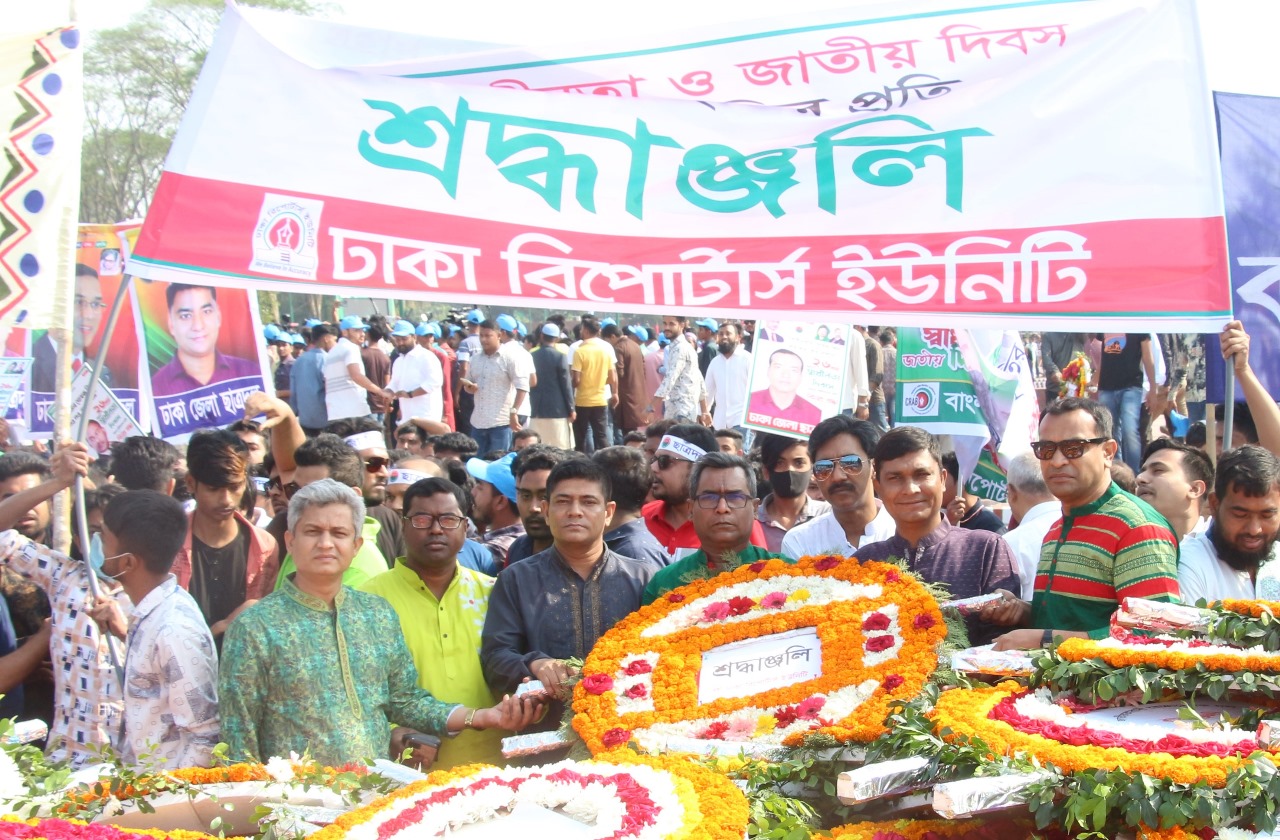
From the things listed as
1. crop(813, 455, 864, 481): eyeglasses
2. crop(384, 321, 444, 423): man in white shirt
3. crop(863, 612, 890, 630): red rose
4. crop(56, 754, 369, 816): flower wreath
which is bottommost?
crop(56, 754, 369, 816): flower wreath

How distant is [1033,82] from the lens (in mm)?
5066

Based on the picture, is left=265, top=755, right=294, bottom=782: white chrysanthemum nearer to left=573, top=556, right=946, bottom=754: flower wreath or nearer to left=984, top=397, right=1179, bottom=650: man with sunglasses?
left=573, top=556, right=946, bottom=754: flower wreath

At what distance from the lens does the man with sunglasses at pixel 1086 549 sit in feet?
14.3

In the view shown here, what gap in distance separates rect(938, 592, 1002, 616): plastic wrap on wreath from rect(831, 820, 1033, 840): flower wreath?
770 mm

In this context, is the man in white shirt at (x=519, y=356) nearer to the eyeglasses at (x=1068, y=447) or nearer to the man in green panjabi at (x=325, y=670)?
the man in green panjabi at (x=325, y=670)

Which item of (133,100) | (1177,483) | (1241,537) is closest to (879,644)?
(1241,537)

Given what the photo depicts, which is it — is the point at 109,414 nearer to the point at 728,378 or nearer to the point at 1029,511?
the point at 1029,511

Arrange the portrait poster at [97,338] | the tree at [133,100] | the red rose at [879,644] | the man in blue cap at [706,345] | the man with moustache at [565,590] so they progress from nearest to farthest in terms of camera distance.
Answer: the red rose at [879,644], the man with moustache at [565,590], the portrait poster at [97,338], the man in blue cap at [706,345], the tree at [133,100]

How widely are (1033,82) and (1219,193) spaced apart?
853 mm

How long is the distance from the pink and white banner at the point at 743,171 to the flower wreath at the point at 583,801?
72.3 inches

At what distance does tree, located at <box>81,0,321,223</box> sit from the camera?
34750mm

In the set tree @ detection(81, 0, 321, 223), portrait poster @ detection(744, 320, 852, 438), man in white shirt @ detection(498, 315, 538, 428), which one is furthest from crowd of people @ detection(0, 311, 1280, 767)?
tree @ detection(81, 0, 321, 223)

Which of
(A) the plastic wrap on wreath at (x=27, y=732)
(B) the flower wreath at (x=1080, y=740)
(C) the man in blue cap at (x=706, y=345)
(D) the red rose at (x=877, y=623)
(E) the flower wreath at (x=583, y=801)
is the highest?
(C) the man in blue cap at (x=706, y=345)

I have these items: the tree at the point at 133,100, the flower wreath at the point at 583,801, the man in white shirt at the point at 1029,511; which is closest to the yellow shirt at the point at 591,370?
the man in white shirt at the point at 1029,511
